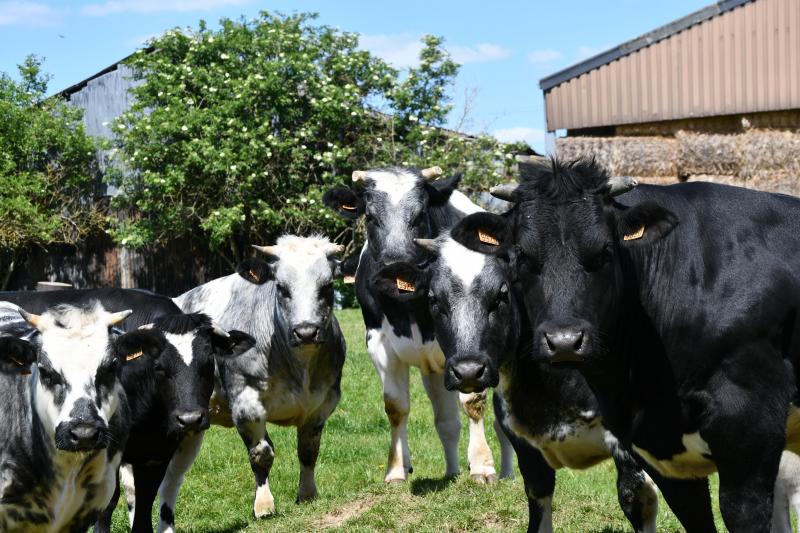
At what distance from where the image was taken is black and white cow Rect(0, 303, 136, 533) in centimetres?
557

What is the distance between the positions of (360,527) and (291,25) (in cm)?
2095

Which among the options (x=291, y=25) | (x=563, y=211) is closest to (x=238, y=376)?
(x=563, y=211)

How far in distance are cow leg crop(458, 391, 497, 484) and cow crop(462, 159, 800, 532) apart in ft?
11.3

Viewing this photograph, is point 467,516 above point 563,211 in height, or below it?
below

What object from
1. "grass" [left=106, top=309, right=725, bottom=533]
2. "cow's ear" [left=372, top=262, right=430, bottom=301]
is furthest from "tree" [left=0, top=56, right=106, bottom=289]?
"cow's ear" [left=372, top=262, right=430, bottom=301]

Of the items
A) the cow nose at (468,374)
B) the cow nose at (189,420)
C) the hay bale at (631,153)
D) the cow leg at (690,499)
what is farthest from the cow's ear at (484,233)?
the hay bale at (631,153)

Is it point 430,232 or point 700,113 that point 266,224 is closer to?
point 700,113

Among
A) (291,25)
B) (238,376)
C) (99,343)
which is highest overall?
(291,25)

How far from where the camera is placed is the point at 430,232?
851 cm

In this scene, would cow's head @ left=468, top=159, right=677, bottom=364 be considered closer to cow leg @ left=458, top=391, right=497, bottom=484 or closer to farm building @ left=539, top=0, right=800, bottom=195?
cow leg @ left=458, top=391, right=497, bottom=484

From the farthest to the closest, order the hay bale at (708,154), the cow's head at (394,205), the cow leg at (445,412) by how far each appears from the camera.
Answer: the hay bale at (708,154), the cow leg at (445,412), the cow's head at (394,205)

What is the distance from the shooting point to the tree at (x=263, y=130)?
24609 mm

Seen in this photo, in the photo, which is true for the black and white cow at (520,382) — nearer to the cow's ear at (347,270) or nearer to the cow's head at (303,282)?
the cow's head at (303,282)

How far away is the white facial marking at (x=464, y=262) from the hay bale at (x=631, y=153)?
1251cm
